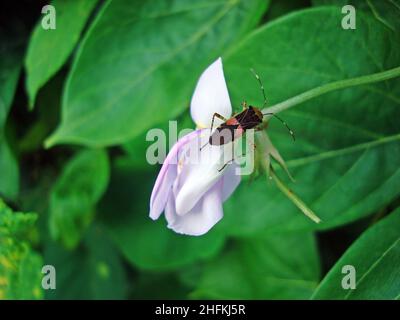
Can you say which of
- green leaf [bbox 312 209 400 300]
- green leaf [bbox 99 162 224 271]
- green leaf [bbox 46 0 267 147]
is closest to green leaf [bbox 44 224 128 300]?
green leaf [bbox 99 162 224 271]

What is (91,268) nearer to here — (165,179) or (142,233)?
(142,233)

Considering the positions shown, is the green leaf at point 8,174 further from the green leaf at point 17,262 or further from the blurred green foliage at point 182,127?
the green leaf at point 17,262

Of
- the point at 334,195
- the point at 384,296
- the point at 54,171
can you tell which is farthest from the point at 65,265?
the point at 384,296

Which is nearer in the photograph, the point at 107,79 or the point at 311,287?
the point at 107,79

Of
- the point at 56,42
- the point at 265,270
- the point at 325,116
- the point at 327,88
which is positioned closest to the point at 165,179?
the point at 327,88

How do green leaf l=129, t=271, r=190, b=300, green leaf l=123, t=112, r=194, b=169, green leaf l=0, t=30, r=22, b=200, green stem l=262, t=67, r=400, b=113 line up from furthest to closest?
green leaf l=129, t=271, r=190, b=300 < green leaf l=0, t=30, r=22, b=200 < green leaf l=123, t=112, r=194, b=169 < green stem l=262, t=67, r=400, b=113

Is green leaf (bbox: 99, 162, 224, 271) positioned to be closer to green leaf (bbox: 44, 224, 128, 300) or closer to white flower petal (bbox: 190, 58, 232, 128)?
green leaf (bbox: 44, 224, 128, 300)
